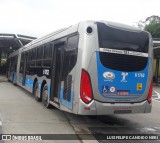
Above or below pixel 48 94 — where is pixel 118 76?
above

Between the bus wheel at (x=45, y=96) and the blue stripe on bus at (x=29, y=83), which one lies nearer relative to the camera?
the bus wheel at (x=45, y=96)

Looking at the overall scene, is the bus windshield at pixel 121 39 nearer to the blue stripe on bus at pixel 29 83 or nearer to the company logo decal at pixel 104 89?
the company logo decal at pixel 104 89

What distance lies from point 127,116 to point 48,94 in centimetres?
290

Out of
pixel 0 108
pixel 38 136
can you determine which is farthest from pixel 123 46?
pixel 0 108

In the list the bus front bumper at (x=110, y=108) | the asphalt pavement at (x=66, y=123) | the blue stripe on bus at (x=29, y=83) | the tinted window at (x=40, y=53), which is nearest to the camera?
the bus front bumper at (x=110, y=108)

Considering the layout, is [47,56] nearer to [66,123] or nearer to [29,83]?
[66,123]

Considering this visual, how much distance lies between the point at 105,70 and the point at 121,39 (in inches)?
40.7

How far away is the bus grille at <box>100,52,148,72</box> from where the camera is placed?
807 centimetres

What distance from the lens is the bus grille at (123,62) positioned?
8070 millimetres

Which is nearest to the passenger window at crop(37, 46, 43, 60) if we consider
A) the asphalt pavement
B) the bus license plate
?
the asphalt pavement

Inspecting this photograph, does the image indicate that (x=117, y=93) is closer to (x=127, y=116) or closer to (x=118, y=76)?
(x=118, y=76)

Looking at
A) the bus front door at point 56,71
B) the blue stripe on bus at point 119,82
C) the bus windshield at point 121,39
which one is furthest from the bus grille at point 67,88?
the bus windshield at point 121,39

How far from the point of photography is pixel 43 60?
40.0 ft

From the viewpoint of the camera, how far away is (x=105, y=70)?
8.01 metres
